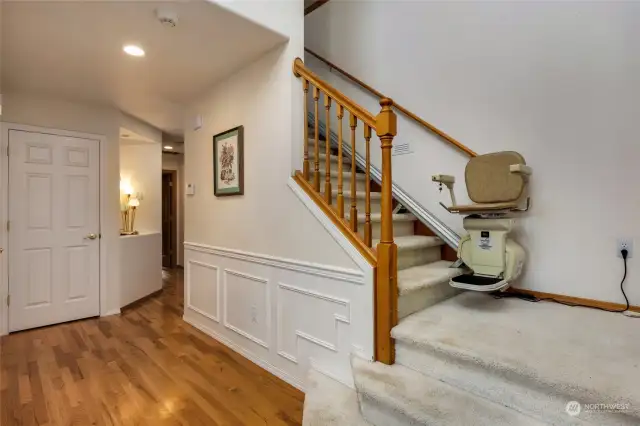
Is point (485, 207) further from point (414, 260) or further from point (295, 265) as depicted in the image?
point (295, 265)

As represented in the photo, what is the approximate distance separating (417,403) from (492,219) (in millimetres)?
1257

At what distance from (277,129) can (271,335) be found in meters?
1.54

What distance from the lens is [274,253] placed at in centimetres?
256

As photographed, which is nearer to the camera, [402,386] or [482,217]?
[402,386]

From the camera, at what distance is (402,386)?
163 centimetres

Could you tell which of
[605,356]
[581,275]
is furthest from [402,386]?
[581,275]

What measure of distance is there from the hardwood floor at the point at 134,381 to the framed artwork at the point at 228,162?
1.41m

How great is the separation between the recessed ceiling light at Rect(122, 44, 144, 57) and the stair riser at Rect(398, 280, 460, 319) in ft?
8.09

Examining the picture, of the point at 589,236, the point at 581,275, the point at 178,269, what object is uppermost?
the point at 589,236

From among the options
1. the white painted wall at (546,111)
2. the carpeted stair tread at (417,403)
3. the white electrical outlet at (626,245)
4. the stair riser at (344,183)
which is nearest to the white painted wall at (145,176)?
the stair riser at (344,183)

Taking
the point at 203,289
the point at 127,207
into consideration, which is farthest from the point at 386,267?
the point at 127,207

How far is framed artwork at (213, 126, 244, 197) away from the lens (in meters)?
2.88

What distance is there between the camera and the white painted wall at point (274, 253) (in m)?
2.08

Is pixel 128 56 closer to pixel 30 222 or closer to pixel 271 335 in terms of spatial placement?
pixel 30 222
